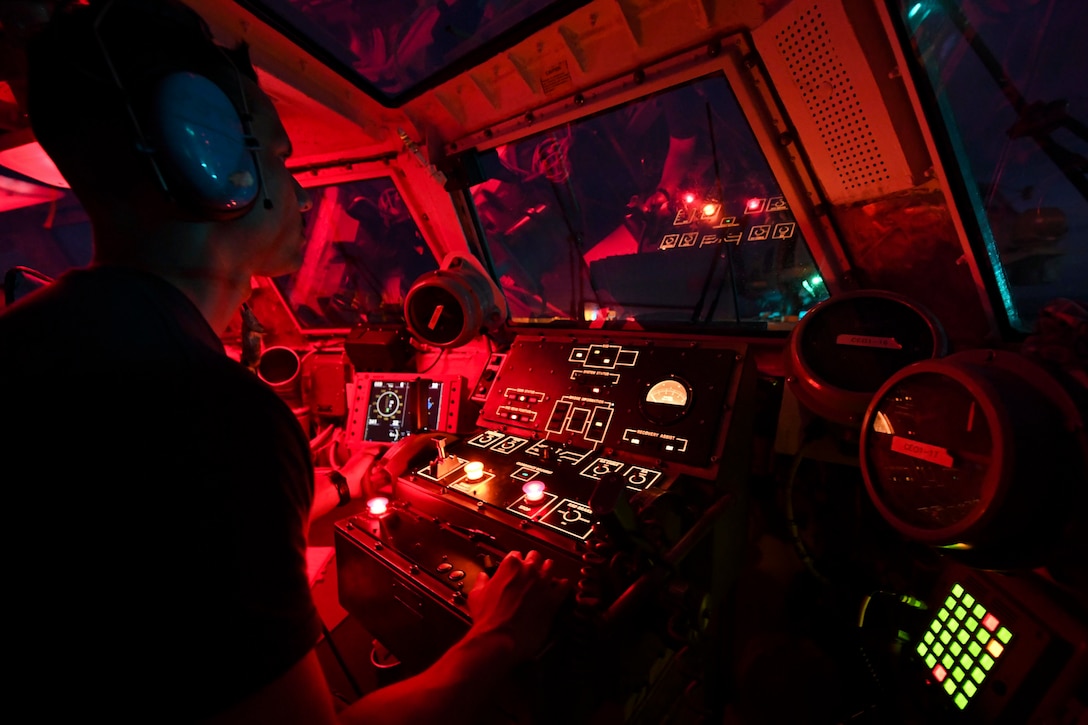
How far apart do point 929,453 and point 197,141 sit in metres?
1.83

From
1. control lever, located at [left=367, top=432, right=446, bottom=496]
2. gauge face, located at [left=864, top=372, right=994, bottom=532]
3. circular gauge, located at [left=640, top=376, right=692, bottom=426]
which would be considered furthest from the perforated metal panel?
control lever, located at [left=367, top=432, right=446, bottom=496]

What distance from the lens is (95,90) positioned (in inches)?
28.9

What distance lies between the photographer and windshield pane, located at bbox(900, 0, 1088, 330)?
4.66ft

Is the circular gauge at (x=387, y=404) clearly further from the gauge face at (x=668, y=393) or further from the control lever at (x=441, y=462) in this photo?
the gauge face at (x=668, y=393)

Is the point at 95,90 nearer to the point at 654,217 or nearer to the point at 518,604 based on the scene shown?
the point at 518,604

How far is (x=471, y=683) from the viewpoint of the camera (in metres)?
0.86


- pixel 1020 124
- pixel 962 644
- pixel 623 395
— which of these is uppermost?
pixel 1020 124

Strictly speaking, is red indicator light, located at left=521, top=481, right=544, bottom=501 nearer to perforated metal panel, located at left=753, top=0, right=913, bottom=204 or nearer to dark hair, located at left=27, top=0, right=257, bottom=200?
dark hair, located at left=27, top=0, right=257, bottom=200

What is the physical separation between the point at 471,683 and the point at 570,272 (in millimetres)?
2357

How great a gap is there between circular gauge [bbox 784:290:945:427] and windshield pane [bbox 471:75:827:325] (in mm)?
546

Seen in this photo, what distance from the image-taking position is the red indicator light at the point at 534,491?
1.47m

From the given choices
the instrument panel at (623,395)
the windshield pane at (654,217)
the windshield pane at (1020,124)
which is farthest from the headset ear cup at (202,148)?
the windshield pane at (1020,124)

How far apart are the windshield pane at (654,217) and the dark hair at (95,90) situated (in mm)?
2024

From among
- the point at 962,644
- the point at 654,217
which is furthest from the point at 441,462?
the point at 654,217
